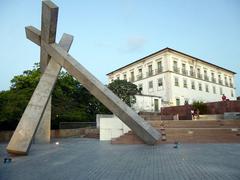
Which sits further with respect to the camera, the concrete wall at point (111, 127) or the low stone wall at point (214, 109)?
the low stone wall at point (214, 109)

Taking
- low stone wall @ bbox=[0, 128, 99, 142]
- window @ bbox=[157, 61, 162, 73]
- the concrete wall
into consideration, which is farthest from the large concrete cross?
window @ bbox=[157, 61, 162, 73]

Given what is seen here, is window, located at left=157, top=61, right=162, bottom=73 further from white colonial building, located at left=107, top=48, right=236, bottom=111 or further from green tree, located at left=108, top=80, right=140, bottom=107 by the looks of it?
green tree, located at left=108, top=80, right=140, bottom=107

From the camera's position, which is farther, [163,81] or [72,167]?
[163,81]

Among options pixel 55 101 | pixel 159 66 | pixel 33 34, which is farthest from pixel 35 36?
pixel 159 66

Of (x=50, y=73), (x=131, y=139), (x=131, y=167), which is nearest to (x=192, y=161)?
(x=131, y=167)

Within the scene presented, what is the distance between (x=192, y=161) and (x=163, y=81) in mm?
33198

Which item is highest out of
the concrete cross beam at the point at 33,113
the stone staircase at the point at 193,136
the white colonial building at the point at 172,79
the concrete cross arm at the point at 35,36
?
the white colonial building at the point at 172,79

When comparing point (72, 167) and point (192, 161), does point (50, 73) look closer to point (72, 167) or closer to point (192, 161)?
point (72, 167)

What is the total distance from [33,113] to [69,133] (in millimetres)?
12861

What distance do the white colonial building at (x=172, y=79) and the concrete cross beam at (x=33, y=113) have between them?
23046 millimetres

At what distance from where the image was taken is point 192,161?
22.5 feet

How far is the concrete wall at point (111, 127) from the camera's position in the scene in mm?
16406

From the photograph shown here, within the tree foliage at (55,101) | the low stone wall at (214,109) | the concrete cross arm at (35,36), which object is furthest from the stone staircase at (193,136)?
the tree foliage at (55,101)

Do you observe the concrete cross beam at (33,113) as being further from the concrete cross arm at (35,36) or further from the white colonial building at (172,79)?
the white colonial building at (172,79)
